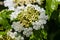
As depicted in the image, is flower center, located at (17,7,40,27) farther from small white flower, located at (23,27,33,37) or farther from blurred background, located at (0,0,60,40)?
blurred background, located at (0,0,60,40)

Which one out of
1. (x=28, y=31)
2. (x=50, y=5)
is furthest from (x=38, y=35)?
(x=50, y=5)

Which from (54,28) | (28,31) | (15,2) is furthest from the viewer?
(54,28)

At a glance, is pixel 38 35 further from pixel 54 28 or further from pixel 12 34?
pixel 54 28

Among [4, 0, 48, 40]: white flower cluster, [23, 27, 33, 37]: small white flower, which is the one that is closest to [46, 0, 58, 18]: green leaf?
[4, 0, 48, 40]: white flower cluster

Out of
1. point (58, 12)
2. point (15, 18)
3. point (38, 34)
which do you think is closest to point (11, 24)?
point (15, 18)

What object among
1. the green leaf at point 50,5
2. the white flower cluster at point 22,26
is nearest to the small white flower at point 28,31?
the white flower cluster at point 22,26

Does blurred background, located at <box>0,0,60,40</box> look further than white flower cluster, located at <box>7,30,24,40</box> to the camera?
Yes

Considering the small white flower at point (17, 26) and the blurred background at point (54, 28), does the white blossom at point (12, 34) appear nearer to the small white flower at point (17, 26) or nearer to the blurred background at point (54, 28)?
the small white flower at point (17, 26)

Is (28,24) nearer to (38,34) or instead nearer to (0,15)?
(38,34)
